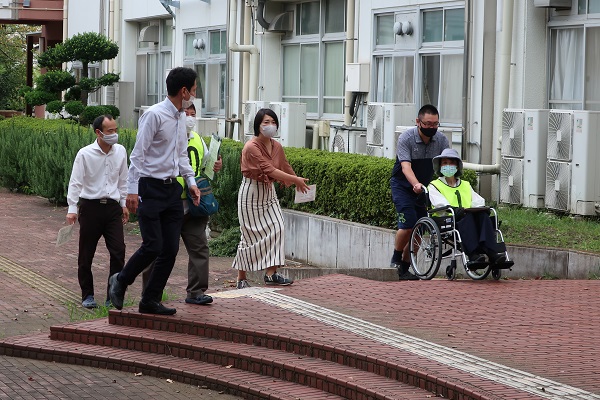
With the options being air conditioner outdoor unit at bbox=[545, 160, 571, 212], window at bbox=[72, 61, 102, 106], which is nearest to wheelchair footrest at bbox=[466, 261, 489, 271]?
air conditioner outdoor unit at bbox=[545, 160, 571, 212]

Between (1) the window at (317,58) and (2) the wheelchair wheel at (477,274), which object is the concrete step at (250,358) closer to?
(2) the wheelchair wheel at (477,274)

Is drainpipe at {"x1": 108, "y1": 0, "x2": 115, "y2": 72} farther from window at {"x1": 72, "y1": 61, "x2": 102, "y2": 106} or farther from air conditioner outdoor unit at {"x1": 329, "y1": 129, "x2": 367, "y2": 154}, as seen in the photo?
air conditioner outdoor unit at {"x1": 329, "y1": 129, "x2": 367, "y2": 154}

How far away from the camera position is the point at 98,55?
102 ft

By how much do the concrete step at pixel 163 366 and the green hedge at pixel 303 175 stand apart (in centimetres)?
531

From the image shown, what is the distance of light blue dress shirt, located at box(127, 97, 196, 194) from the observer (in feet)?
30.3

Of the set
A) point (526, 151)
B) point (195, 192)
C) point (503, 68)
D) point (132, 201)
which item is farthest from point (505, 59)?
point (132, 201)

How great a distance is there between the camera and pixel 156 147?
933 cm

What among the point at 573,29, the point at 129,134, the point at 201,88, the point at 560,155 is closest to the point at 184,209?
the point at 560,155

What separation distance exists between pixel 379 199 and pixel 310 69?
33.2ft

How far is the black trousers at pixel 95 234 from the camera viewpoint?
11.3 meters

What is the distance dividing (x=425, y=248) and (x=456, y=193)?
2.05ft

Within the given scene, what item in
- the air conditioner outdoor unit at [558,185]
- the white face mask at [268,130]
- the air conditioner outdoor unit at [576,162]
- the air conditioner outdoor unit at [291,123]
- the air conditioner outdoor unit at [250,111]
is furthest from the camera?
the air conditioner outdoor unit at [250,111]

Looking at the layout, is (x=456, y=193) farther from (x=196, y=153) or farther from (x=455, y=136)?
(x=455, y=136)

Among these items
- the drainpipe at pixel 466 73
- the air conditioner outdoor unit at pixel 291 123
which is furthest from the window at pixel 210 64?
the drainpipe at pixel 466 73
